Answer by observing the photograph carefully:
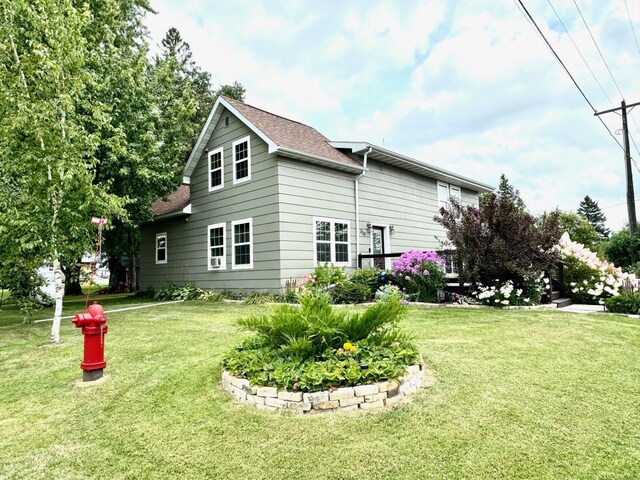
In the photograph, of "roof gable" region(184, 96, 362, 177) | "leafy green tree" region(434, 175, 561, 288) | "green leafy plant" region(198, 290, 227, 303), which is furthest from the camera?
"green leafy plant" region(198, 290, 227, 303)

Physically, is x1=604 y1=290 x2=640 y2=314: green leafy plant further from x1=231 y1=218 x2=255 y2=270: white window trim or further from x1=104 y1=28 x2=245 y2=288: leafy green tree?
x1=104 y1=28 x2=245 y2=288: leafy green tree

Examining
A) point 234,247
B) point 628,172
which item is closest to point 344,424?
point 234,247

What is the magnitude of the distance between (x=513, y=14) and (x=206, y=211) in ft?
32.7

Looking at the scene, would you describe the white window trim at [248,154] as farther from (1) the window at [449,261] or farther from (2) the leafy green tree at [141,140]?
(1) the window at [449,261]

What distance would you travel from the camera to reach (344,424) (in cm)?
275

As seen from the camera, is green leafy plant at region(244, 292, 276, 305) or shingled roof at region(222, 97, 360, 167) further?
shingled roof at region(222, 97, 360, 167)

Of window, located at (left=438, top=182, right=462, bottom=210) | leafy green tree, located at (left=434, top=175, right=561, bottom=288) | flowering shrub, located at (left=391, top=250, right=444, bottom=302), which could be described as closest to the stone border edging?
leafy green tree, located at (left=434, top=175, right=561, bottom=288)

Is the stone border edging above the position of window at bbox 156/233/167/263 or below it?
below

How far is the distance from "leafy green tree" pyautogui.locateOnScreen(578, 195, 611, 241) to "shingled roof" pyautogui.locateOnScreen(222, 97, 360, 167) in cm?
5816

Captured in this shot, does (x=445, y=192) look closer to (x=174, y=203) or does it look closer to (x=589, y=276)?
(x=589, y=276)

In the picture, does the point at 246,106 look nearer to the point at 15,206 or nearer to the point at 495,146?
the point at 15,206

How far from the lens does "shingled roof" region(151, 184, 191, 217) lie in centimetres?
1411

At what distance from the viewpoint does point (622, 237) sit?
1498cm

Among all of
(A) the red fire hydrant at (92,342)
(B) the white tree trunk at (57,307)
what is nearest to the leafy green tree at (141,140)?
(B) the white tree trunk at (57,307)
